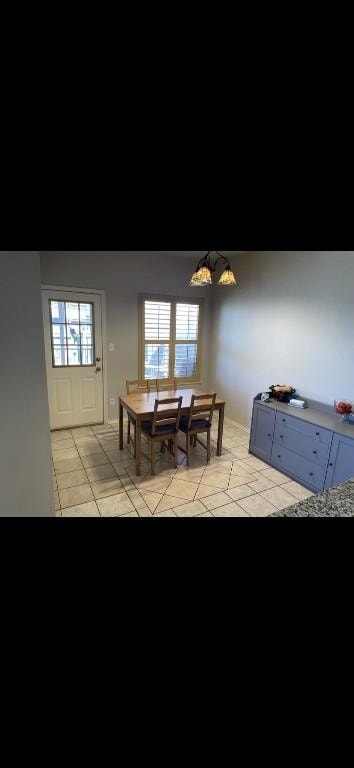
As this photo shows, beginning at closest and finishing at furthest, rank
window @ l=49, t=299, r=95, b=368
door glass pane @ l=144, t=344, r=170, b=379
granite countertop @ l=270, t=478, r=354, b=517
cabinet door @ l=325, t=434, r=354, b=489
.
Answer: granite countertop @ l=270, t=478, r=354, b=517 < cabinet door @ l=325, t=434, r=354, b=489 < window @ l=49, t=299, r=95, b=368 < door glass pane @ l=144, t=344, r=170, b=379

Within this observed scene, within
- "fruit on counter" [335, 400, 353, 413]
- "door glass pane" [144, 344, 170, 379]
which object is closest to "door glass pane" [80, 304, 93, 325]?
"door glass pane" [144, 344, 170, 379]

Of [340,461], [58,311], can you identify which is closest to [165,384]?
[58,311]

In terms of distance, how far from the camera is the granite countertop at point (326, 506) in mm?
931

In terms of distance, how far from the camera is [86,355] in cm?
410

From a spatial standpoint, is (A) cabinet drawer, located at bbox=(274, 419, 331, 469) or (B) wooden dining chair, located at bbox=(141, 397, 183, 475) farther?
(B) wooden dining chair, located at bbox=(141, 397, 183, 475)

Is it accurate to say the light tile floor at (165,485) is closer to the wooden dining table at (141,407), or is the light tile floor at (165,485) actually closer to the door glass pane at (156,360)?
the wooden dining table at (141,407)

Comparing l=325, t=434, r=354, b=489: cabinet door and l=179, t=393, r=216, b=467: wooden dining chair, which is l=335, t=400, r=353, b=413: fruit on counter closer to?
l=325, t=434, r=354, b=489: cabinet door

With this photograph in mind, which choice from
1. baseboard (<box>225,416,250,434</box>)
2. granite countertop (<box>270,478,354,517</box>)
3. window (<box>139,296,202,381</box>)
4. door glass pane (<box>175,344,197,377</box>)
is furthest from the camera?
door glass pane (<box>175,344,197,377</box>)

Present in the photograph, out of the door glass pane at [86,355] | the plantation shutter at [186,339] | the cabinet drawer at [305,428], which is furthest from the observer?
the plantation shutter at [186,339]

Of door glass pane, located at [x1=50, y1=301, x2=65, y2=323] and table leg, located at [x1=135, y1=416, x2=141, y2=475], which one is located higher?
door glass pane, located at [x1=50, y1=301, x2=65, y2=323]

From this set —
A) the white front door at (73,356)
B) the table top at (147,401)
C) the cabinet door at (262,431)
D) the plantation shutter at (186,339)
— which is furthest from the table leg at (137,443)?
the plantation shutter at (186,339)

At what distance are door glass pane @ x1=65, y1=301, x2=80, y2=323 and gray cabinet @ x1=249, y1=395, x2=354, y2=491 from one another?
8.14ft

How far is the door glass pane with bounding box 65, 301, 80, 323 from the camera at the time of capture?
386cm
